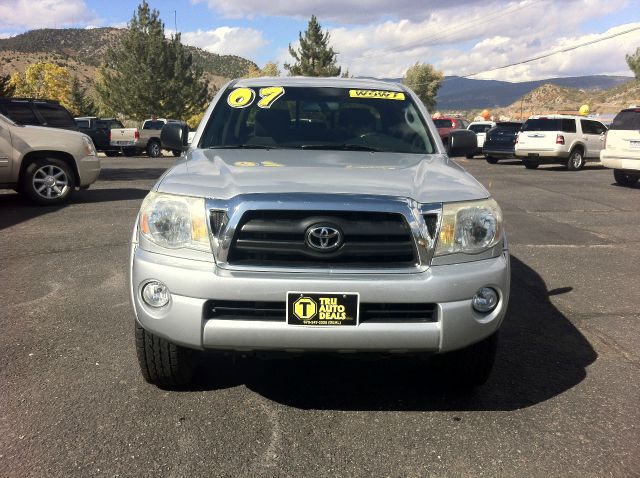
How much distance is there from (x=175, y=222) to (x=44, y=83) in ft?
272

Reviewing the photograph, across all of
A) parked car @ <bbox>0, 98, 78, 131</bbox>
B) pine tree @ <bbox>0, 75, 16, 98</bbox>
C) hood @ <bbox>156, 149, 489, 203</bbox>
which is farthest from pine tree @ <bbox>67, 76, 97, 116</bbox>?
hood @ <bbox>156, 149, 489, 203</bbox>

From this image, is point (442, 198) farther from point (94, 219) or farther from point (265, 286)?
point (94, 219)

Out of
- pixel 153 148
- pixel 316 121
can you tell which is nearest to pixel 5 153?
pixel 316 121

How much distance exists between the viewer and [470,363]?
3.17 meters

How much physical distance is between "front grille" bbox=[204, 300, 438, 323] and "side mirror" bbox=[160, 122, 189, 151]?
220 centimetres

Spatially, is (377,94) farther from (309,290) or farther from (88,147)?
(88,147)

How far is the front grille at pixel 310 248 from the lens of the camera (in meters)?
2.69

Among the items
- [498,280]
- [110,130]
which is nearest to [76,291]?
[498,280]

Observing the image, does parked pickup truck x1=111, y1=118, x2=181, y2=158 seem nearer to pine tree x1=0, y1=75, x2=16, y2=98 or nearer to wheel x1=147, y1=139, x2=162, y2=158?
wheel x1=147, y1=139, x2=162, y2=158

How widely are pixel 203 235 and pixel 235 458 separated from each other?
1.03 metres

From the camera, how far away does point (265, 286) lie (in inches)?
103

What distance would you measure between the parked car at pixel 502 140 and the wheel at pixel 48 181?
16598 mm

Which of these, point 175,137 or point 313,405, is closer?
point 313,405

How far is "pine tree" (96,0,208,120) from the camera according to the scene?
51.7 metres
